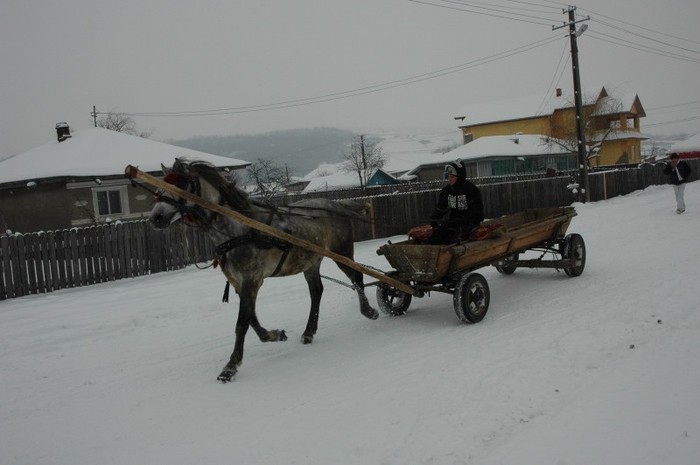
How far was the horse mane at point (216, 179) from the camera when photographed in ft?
18.3

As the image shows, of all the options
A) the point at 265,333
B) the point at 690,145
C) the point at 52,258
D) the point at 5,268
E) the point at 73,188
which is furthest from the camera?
the point at 690,145

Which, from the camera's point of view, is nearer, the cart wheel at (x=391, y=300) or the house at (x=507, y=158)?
the cart wheel at (x=391, y=300)

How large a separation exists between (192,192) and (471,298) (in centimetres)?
390

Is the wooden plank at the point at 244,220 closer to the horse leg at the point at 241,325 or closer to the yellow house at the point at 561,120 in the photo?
the horse leg at the point at 241,325

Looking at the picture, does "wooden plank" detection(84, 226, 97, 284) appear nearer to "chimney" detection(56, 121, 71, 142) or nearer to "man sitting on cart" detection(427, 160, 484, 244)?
"man sitting on cart" detection(427, 160, 484, 244)

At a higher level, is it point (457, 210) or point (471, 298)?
point (457, 210)

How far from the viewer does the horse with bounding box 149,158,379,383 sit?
5527 millimetres

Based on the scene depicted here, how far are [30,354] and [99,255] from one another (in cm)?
530

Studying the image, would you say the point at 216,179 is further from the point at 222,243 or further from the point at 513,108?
the point at 513,108

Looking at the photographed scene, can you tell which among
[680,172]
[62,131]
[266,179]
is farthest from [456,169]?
[266,179]

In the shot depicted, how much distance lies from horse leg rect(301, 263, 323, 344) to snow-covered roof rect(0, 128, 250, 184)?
12.3 metres

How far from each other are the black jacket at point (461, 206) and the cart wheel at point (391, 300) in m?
1.21

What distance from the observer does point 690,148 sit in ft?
166

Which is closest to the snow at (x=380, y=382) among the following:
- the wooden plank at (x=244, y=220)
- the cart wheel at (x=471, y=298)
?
the cart wheel at (x=471, y=298)
